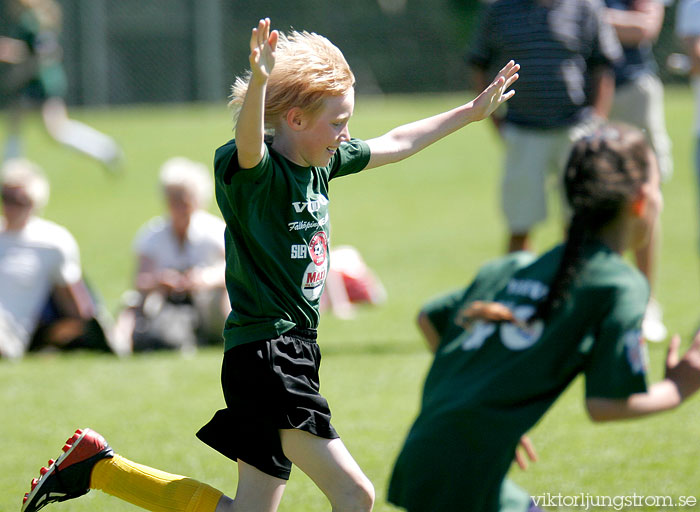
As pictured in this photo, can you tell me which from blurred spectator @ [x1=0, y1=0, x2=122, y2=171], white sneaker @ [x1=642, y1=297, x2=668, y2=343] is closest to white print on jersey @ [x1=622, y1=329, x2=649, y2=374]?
white sneaker @ [x1=642, y1=297, x2=668, y2=343]

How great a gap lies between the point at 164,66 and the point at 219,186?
2142cm

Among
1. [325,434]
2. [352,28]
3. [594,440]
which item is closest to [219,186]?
[325,434]

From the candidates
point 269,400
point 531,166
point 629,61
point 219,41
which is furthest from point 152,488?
point 219,41

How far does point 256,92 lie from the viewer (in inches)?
102

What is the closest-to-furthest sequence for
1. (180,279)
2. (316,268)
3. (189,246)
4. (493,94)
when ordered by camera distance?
(316,268)
(493,94)
(180,279)
(189,246)

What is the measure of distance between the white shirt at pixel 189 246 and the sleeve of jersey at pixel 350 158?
419 centimetres

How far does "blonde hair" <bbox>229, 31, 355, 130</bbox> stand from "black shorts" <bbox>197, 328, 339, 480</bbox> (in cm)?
60

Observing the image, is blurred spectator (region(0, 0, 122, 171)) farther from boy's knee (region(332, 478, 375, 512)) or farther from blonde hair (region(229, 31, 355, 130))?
boy's knee (region(332, 478, 375, 512))

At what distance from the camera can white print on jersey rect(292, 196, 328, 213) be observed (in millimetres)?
2865

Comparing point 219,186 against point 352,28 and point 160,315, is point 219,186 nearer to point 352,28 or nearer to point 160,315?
point 160,315

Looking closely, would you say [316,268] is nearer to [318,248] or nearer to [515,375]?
[318,248]

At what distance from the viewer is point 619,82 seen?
24.8 feet

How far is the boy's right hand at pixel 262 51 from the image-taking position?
2545mm

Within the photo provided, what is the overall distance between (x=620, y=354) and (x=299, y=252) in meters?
0.87
